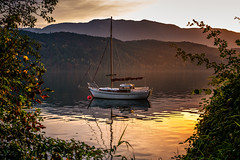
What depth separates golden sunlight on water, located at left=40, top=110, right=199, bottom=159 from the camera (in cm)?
2095

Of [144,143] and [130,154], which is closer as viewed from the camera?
[130,154]

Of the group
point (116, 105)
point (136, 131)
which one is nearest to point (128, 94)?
point (116, 105)

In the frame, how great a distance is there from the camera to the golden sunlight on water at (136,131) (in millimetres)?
20953

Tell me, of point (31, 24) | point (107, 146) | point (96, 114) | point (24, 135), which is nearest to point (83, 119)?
point (96, 114)

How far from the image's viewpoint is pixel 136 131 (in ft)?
90.7

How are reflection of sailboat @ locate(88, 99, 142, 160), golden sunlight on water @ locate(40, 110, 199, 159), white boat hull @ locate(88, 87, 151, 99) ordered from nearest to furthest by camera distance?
golden sunlight on water @ locate(40, 110, 199, 159), reflection of sailboat @ locate(88, 99, 142, 160), white boat hull @ locate(88, 87, 151, 99)

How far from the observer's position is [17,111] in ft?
17.1

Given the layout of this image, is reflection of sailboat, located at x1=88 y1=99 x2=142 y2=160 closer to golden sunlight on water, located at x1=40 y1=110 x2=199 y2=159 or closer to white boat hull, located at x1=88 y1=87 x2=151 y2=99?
white boat hull, located at x1=88 y1=87 x2=151 y2=99

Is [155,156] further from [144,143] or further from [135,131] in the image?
[135,131]

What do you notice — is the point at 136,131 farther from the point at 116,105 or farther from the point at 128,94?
the point at 128,94

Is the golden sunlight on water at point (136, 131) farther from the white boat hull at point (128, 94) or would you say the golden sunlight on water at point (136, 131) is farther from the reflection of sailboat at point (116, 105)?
the white boat hull at point (128, 94)

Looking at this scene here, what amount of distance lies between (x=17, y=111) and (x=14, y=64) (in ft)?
3.42

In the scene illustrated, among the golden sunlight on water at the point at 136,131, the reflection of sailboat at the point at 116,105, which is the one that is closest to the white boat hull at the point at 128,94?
the reflection of sailboat at the point at 116,105

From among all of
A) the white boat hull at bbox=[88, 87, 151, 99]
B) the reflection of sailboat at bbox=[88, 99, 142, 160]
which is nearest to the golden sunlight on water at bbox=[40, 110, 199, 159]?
the reflection of sailboat at bbox=[88, 99, 142, 160]
